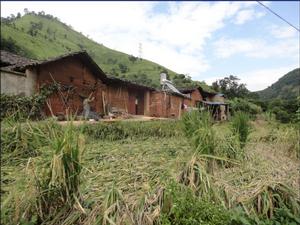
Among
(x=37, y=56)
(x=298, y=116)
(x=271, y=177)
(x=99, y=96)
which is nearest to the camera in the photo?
(x=271, y=177)

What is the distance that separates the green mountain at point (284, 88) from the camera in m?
8.20

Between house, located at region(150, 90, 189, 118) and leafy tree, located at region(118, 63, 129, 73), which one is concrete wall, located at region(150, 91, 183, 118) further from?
leafy tree, located at region(118, 63, 129, 73)

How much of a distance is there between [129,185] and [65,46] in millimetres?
2128

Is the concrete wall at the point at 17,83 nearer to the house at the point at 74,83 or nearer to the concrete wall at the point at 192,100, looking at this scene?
the house at the point at 74,83

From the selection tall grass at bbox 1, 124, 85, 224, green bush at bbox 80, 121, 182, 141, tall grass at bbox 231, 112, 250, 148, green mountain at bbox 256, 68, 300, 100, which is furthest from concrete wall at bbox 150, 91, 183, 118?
tall grass at bbox 1, 124, 85, 224

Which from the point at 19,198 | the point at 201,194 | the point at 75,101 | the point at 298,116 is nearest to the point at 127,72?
the point at 75,101

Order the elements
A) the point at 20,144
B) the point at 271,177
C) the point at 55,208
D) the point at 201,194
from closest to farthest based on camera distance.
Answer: the point at 55,208, the point at 201,194, the point at 20,144, the point at 271,177

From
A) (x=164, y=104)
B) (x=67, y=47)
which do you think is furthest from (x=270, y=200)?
(x=164, y=104)

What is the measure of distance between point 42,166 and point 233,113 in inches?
153

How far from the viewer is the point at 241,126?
495 cm

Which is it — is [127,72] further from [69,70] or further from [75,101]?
[69,70]

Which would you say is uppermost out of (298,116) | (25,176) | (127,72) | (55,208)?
(127,72)

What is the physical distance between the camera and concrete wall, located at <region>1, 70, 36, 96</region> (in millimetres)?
4354

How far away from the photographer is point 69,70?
5410 millimetres
